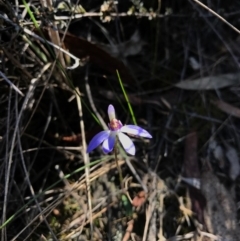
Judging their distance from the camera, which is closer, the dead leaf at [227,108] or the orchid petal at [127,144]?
the orchid petal at [127,144]

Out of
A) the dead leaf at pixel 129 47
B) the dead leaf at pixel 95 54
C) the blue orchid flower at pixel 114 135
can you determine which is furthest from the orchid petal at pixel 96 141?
the dead leaf at pixel 129 47

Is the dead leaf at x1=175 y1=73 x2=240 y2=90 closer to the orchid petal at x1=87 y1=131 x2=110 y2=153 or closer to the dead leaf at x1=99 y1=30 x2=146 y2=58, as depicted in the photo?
the dead leaf at x1=99 y1=30 x2=146 y2=58

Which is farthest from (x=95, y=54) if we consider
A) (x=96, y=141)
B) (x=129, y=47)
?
(x=96, y=141)

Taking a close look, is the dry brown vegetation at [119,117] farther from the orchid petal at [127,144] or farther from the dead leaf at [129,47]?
the orchid petal at [127,144]

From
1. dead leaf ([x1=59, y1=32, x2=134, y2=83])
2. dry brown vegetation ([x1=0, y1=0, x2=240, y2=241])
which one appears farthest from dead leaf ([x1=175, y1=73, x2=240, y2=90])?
dead leaf ([x1=59, y1=32, x2=134, y2=83])

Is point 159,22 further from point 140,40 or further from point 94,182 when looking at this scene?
point 94,182

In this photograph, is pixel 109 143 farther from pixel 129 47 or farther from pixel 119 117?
pixel 129 47
